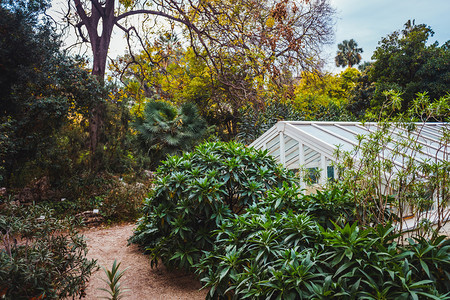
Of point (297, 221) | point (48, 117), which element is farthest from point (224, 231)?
point (48, 117)

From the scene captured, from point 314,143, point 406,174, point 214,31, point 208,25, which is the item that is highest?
point 208,25

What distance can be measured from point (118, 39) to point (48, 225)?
8.88 metres

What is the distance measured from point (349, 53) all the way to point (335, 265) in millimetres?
40068

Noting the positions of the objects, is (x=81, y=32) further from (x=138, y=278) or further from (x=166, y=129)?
(x=138, y=278)

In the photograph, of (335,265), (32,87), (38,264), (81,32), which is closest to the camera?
(335,265)

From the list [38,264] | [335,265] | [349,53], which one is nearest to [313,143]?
[335,265]

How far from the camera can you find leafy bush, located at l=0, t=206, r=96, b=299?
7.12ft

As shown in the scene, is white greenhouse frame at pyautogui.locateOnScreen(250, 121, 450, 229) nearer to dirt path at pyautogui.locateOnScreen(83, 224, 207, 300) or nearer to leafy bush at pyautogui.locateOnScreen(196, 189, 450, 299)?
leafy bush at pyautogui.locateOnScreen(196, 189, 450, 299)

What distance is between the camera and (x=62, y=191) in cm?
720

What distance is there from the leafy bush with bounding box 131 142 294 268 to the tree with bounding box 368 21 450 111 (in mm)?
12834

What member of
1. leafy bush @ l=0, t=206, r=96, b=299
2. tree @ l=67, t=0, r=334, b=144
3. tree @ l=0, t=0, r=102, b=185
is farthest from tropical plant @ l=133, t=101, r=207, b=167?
leafy bush @ l=0, t=206, r=96, b=299

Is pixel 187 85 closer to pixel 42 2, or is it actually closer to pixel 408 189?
pixel 42 2

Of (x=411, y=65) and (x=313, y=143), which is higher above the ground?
(x=411, y=65)

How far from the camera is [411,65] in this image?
14.9 meters
